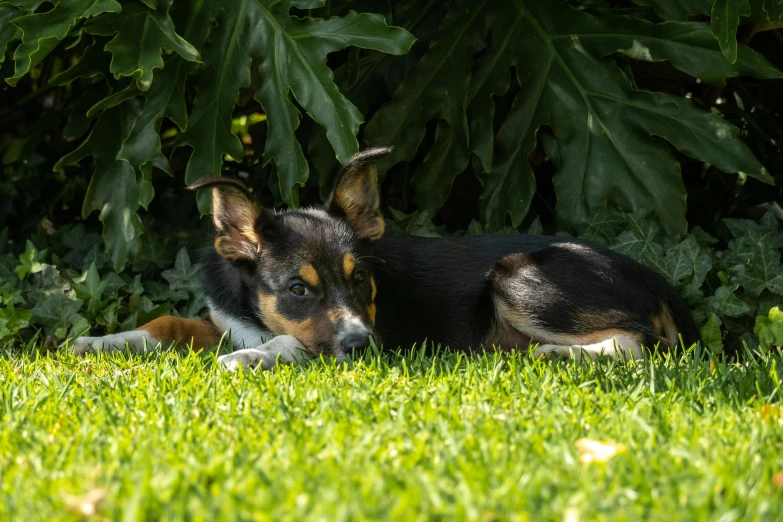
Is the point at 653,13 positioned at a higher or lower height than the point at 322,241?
higher

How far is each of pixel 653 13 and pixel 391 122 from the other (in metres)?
1.81

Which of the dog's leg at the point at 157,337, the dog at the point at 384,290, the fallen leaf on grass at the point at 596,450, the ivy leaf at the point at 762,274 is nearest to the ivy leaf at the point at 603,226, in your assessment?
the dog at the point at 384,290

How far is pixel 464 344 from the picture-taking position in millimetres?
5078

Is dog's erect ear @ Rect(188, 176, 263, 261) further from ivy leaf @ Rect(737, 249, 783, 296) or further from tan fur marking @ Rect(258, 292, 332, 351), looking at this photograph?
ivy leaf @ Rect(737, 249, 783, 296)

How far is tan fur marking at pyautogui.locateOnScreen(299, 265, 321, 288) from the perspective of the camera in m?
4.61

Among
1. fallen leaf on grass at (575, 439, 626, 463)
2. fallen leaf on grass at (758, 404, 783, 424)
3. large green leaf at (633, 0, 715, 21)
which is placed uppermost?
large green leaf at (633, 0, 715, 21)

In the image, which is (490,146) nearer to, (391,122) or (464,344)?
(391,122)

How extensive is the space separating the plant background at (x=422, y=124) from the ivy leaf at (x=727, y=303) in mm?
10

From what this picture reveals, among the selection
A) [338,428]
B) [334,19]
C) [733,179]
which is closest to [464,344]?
[334,19]

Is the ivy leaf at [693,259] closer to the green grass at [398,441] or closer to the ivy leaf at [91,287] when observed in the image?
the green grass at [398,441]

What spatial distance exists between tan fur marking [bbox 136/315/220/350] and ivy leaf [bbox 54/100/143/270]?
621 mm

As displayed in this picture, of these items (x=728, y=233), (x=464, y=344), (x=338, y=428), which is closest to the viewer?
(x=338, y=428)

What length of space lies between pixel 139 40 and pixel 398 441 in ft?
10.6

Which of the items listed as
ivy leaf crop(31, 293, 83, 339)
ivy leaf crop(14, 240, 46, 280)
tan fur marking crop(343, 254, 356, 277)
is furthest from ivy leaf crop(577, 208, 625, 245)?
ivy leaf crop(14, 240, 46, 280)
